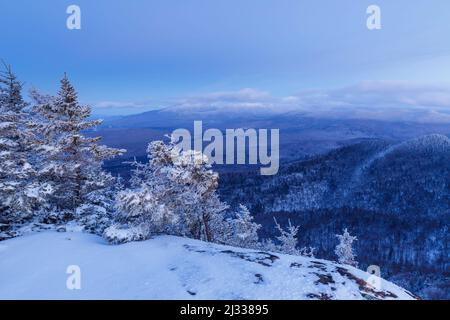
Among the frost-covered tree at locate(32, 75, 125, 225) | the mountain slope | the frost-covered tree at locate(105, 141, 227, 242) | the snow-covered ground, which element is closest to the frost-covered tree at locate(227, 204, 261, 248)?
the frost-covered tree at locate(105, 141, 227, 242)

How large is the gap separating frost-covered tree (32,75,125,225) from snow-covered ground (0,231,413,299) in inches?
180

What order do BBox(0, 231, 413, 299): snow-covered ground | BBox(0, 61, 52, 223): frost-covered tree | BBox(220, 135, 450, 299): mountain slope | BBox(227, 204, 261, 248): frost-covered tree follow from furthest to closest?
BBox(220, 135, 450, 299): mountain slope
BBox(227, 204, 261, 248): frost-covered tree
BBox(0, 61, 52, 223): frost-covered tree
BBox(0, 231, 413, 299): snow-covered ground

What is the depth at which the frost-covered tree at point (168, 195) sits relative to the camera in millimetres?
17547

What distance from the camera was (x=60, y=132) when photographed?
20.6 metres

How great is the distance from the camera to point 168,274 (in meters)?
12.3

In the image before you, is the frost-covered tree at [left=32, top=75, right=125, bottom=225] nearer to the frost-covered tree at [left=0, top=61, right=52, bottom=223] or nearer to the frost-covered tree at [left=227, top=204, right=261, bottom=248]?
the frost-covered tree at [left=0, top=61, right=52, bottom=223]

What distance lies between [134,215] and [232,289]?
8650mm

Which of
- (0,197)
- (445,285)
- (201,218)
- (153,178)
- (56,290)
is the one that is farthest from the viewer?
(445,285)

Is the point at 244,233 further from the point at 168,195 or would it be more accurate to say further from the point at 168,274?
the point at 168,274

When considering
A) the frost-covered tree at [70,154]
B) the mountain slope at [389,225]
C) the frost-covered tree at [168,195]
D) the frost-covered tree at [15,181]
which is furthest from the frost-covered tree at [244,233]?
the mountain slope at [389,225]

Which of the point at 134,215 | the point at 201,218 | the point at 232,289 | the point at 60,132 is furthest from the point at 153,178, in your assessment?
the point at 232,289

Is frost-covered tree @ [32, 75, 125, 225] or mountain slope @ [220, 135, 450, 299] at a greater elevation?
frost-covered tree @ [32, 75, 125, 225]

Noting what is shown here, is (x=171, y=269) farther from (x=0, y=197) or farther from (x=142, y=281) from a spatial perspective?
(x=0, y=197)

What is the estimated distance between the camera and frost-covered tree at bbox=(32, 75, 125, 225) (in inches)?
778
